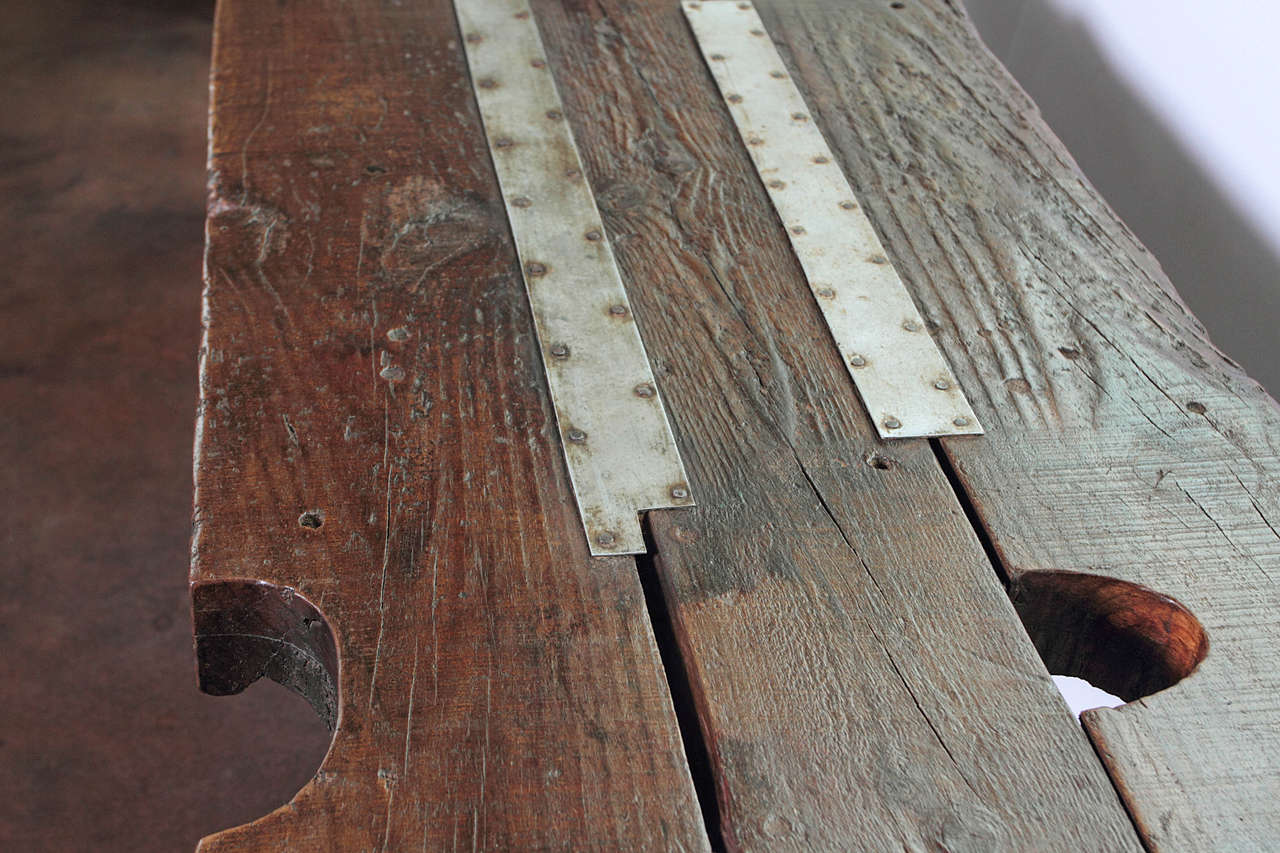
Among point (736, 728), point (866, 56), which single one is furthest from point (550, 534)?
point (866, 56)

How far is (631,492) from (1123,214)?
1204 mm

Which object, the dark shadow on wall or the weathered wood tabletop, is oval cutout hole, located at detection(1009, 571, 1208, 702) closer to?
the weathered wood tabletop

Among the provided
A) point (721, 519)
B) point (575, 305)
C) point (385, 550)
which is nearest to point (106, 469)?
point (575, 305)

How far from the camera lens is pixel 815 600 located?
935 millimetres

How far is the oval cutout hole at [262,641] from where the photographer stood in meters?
0.92

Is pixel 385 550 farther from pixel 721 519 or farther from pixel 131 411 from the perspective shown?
pixel 131 411

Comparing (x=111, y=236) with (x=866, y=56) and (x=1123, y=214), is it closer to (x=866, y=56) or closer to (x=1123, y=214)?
(x=866, y=56)

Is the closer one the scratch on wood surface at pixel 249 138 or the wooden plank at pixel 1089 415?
the wooden plank at pixel 1089 415

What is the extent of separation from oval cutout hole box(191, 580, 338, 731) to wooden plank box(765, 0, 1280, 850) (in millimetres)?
571

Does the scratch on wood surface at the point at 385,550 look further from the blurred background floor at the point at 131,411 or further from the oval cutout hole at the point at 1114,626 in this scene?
the blurred background floor at the point at 131,411

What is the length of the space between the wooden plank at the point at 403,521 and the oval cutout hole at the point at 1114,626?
346 mm

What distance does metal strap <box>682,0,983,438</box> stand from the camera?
1124mm

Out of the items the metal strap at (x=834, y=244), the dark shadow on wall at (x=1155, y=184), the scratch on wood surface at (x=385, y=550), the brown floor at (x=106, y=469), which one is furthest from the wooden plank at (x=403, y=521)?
the brown floor at (x=106, y=469)

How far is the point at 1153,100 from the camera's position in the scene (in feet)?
5.78
